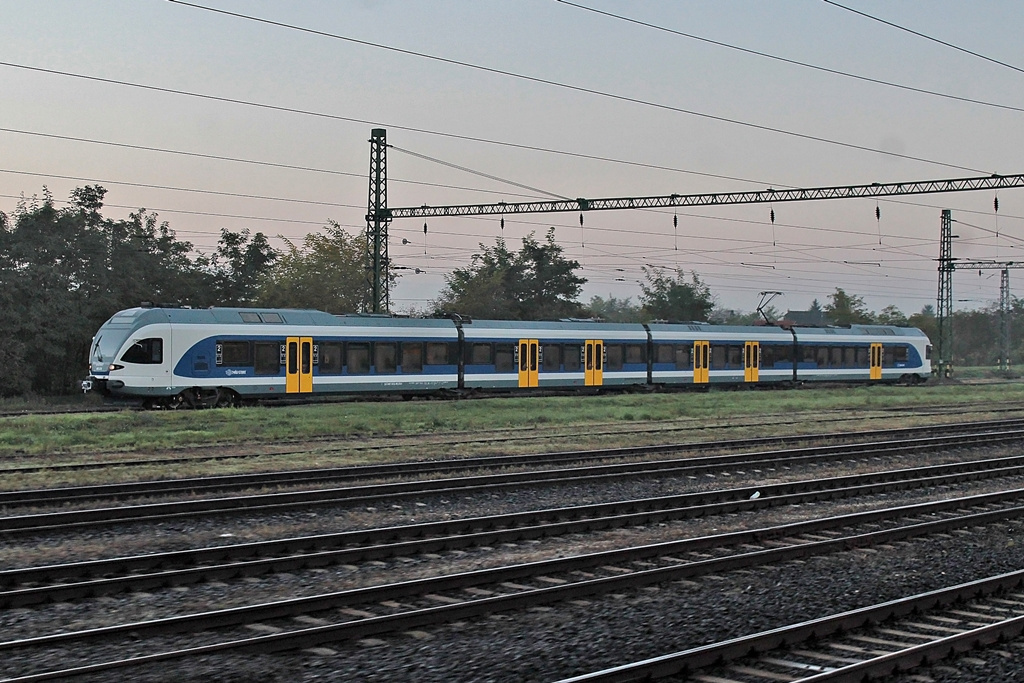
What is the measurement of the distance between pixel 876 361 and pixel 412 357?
2672 cm

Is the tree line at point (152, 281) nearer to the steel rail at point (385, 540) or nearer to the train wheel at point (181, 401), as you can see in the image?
the train wheel at point (181, 401)

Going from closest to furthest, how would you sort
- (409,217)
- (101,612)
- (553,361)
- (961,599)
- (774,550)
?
(101,612) → (961,599) → (774,550) → (553,361) → (409,217)

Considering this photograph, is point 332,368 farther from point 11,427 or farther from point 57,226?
point 57,226

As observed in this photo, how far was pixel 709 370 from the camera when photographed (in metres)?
45.2

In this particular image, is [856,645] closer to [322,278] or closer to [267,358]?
[267,358]

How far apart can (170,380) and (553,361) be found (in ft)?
47.6

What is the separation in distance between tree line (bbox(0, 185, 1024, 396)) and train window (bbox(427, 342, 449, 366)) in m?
2.39

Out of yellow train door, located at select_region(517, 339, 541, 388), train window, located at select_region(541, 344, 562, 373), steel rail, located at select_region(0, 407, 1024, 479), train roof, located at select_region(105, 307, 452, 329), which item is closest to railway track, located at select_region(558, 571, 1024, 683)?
steel rail, located at select_region(0, 407, 1024, 479)

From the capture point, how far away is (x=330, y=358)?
3403 cm

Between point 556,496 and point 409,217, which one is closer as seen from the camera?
point 556,496

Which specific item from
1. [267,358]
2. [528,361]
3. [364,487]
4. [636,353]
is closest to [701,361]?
[636,353]

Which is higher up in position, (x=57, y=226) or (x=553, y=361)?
(x=57, y=226)

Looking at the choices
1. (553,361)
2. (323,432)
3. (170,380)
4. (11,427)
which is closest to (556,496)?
(323,432)

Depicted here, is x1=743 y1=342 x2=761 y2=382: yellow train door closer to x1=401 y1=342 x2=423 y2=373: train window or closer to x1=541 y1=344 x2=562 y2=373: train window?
x1=541 y1=344 x2=562 y2=373: train window
